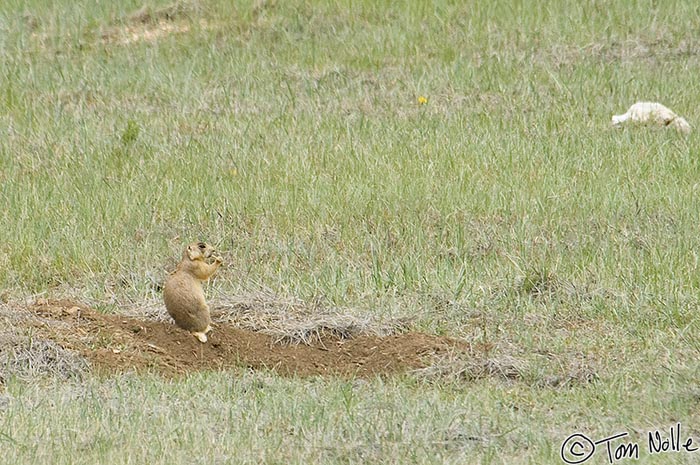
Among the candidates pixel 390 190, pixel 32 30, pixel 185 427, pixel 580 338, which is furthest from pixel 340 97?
pixel 185 427

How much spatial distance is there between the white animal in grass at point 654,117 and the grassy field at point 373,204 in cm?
20

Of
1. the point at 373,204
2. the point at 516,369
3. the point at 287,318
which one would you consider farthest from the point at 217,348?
the point at 373,204

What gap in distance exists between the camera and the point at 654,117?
37.8ft

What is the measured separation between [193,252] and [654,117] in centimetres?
554

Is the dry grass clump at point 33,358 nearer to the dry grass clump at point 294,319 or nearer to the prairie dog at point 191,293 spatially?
the prairie dog at point 191,293

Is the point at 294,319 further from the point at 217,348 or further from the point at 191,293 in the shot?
the point at 191,293

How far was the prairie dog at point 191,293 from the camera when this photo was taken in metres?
7.20

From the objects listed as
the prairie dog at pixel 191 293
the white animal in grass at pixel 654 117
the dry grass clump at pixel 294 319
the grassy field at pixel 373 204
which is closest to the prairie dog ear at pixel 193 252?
the prairie dog at pixel 191 293

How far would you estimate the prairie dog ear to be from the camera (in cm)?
735

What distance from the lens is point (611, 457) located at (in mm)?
5547

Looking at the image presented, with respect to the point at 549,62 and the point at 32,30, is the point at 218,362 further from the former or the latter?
the point at 32,30

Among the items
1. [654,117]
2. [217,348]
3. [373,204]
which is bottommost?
[217,348]

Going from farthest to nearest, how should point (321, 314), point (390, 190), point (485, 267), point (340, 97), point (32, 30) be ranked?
point (32, 30), point (340, 97), point (390, 190), point (485, 267), point (321, 314)

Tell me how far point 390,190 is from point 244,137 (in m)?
2.13
